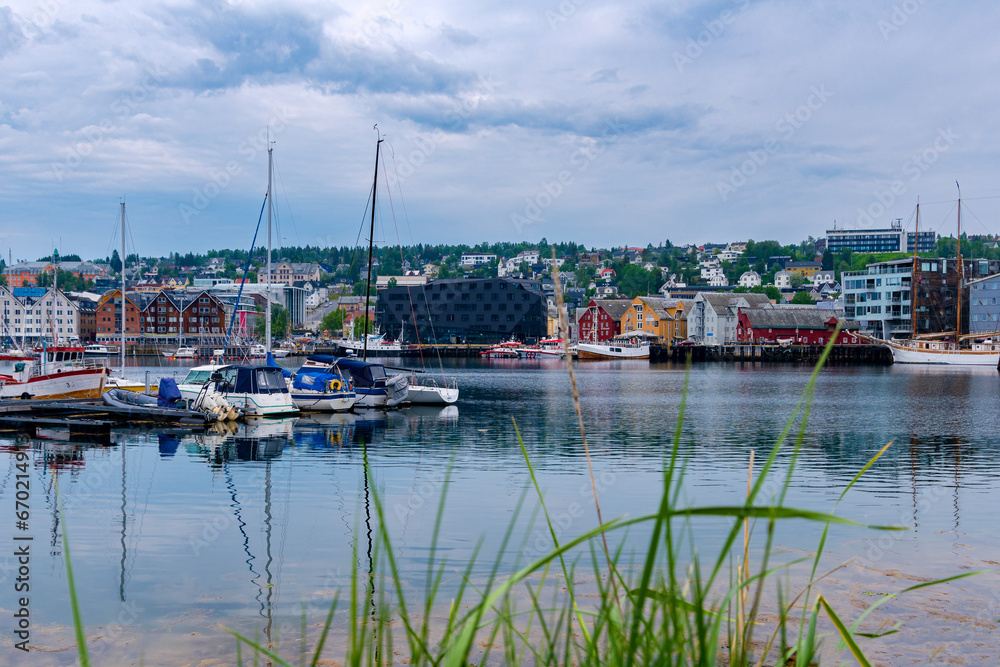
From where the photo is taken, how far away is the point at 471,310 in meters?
153

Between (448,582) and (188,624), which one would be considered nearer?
(188,624)

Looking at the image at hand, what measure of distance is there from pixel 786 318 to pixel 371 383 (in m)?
104

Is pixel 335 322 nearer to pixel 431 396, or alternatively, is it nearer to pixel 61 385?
pixel 431 396

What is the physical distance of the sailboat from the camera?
10012cm

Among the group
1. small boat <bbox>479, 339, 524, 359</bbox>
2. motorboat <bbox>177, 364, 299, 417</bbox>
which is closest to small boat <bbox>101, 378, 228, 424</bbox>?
motorboat <bbox>177, 364, 299, 417</bbox>

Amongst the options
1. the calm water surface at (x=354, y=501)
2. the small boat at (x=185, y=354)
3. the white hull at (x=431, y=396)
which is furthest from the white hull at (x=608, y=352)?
the calm water surface at (x=354, y=501)

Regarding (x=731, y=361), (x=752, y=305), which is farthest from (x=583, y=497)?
(x=752, y=305)

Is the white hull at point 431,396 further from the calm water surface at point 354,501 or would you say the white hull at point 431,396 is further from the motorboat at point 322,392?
the calm water surface at point 354,501

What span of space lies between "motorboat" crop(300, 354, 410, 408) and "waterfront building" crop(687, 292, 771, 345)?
332 feet

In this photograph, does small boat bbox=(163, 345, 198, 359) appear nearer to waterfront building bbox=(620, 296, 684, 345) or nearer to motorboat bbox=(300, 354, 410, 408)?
waterfront building bbox=(620, 296, 684, 345)

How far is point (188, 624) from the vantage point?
31.4 ft

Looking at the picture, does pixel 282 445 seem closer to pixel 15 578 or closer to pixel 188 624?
pixel 15 578

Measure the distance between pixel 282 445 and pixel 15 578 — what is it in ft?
48.3

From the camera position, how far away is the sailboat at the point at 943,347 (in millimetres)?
100125
